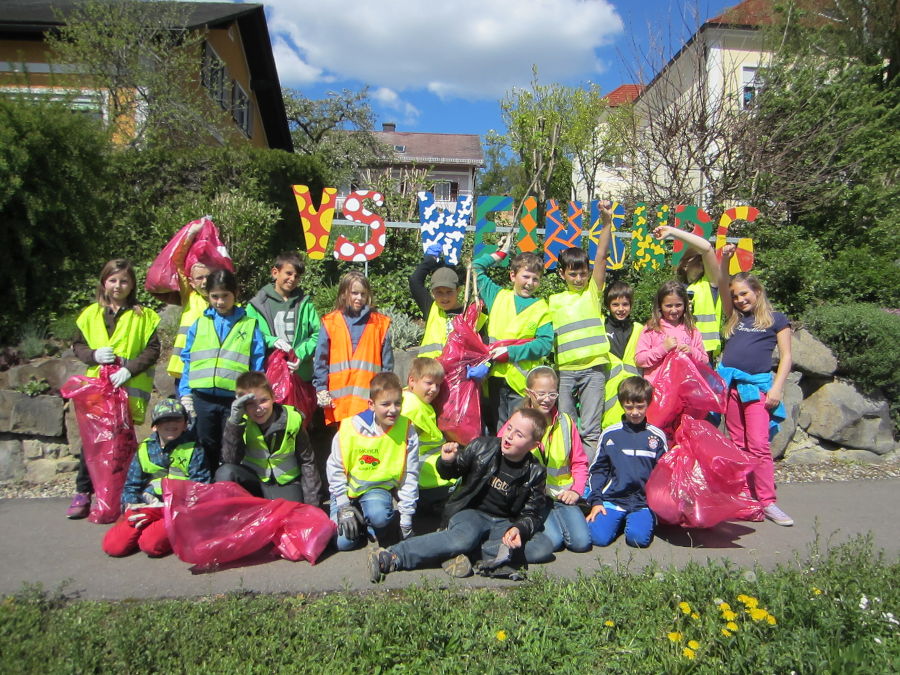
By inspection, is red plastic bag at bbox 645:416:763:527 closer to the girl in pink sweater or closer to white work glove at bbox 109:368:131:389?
the girl in pink sweater

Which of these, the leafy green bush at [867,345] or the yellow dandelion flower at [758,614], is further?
the leafy green bush at [867,345]

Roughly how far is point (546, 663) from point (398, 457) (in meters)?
1.58

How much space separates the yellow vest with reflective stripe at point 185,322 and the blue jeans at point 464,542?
201cm

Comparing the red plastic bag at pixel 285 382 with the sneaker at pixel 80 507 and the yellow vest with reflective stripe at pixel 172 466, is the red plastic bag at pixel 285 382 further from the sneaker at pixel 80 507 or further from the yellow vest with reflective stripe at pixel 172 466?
the sneaker at pixel 80 507

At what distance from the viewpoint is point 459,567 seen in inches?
135

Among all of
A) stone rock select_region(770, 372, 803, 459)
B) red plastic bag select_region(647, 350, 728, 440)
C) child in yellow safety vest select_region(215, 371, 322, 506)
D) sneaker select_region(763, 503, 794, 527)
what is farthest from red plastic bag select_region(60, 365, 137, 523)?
stone rock select_region(770, 372, 803, 459)

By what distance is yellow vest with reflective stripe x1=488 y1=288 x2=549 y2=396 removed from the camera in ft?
14.9

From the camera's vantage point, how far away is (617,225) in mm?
7852

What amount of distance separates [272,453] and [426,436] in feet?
3.25

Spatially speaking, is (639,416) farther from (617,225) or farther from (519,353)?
(617,225)

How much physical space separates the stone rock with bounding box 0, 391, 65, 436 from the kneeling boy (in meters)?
3.19

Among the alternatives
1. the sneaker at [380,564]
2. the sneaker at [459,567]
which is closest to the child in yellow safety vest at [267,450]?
the sneaker at [380,564]

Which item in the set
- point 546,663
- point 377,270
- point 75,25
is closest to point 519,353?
point 546,663

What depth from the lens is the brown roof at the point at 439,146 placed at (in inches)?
1666
